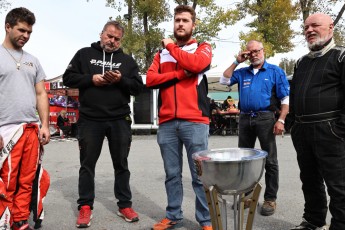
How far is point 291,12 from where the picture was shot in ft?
65.6

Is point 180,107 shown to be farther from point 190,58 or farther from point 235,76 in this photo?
point 235,76

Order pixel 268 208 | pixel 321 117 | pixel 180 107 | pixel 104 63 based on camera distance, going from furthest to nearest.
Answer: pixel 268 208 < pixel 104 63 < pixel 180 107 < pixel 321 117

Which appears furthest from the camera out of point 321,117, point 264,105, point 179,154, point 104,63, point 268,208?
point 264,105

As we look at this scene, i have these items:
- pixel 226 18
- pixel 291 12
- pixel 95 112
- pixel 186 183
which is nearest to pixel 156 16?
pixel 226 18

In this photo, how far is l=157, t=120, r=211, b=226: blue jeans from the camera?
3412mm

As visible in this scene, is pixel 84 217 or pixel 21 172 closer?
pixel 21 172

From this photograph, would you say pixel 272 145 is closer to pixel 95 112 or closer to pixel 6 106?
pixel 95 112

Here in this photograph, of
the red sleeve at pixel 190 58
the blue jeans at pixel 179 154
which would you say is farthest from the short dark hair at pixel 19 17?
the blue jeans at pixel 179 154

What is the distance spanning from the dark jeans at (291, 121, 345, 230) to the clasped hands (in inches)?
68.3

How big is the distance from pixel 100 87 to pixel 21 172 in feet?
3.61

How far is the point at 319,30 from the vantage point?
3.19 meters

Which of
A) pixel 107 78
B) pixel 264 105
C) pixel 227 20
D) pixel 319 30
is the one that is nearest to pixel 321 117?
pixel 319 30

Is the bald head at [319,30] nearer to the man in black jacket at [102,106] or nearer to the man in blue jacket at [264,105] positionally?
the man in blue jacket at [264,105]

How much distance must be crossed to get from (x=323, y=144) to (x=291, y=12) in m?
18.5
